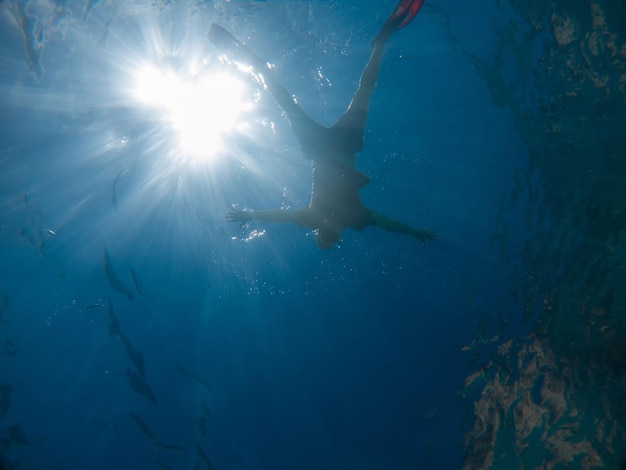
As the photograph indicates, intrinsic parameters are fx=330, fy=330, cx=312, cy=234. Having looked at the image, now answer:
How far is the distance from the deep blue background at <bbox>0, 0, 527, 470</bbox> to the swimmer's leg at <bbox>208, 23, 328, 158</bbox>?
1.64 m

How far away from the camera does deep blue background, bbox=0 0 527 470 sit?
26.2ft

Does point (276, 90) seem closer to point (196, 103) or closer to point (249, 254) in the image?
point (196, 103)

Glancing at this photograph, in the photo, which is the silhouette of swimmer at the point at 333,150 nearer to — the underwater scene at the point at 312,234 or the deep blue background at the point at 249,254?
the underwater scene at the point at 312,234

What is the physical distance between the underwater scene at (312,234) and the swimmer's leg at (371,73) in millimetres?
60

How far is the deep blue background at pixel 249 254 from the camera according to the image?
798 cm

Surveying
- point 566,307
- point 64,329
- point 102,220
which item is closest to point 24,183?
point 102,220

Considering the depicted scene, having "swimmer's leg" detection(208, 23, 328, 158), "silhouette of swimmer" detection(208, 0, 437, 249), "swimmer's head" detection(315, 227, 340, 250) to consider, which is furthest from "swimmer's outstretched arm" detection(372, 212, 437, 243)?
"swimmer's leg" detection(208, 23, 328, 158)

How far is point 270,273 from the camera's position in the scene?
11.0m

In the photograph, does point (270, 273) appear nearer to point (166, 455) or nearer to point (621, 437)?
point (166, 455)

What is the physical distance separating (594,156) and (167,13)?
40.4ft

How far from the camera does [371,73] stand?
683 centimetres

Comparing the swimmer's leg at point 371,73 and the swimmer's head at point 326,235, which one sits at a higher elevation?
Result: the swimmer's leg at point 371,73

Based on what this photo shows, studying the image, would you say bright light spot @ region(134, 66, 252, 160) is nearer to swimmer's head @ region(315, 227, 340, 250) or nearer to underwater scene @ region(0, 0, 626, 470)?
underwater scene @ region(0, 0, 626, 470)

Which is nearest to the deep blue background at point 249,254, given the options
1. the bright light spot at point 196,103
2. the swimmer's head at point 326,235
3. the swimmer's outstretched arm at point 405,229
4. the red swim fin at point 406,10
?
the bright light spot at point 196,103
